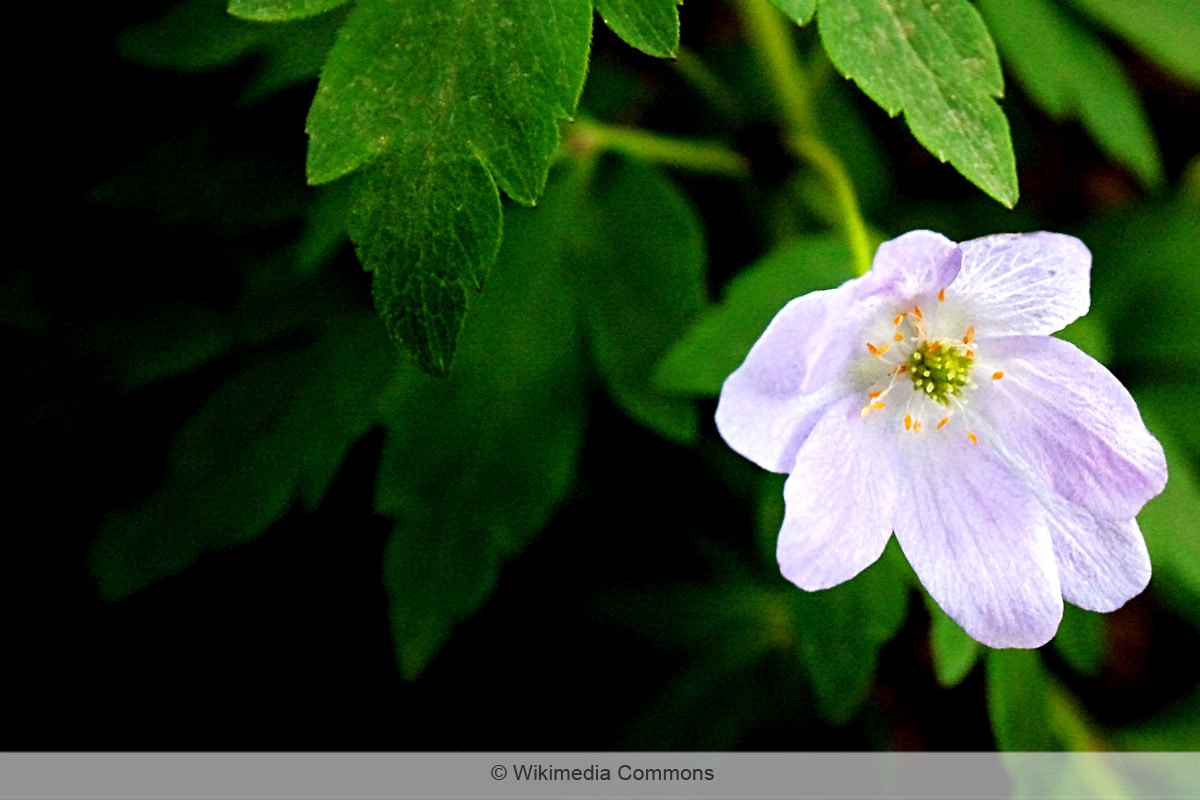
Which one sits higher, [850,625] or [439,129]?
[439,129]

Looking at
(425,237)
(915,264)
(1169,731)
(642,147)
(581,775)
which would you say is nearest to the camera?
(425,237)

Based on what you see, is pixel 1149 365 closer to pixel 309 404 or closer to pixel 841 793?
pixel 841 793

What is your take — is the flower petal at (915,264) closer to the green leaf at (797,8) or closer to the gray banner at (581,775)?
the green leaf at (797,8)

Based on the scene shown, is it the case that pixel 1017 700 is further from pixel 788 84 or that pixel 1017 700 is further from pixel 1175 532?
pixel 788 84

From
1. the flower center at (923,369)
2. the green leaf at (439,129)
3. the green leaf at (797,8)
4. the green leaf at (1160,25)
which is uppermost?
the green leaf at (797,8)

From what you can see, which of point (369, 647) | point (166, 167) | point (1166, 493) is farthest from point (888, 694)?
point (166, 167)

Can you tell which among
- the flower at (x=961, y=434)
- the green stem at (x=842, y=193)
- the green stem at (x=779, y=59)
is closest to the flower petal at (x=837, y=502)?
the flower at (x=961, y=434)

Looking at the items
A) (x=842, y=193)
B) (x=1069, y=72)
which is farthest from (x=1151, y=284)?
(x=842, y=193)
